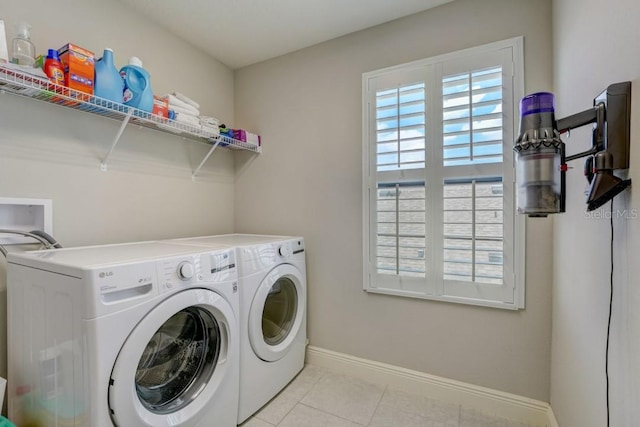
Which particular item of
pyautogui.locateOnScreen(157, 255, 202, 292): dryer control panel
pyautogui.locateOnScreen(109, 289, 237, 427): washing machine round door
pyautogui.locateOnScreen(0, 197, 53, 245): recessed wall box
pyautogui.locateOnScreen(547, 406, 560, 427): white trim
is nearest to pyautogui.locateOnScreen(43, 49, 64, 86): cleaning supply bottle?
pyautogui.locateOnScreen(0, 197, 53, 245): recessed wall box

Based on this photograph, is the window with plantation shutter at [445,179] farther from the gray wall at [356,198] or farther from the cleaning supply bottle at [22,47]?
the cleaning supply bottle at [22,47]

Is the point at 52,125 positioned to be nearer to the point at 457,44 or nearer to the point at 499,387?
the point at 457,44

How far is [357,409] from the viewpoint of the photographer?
162 cm

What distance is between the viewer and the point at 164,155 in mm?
1917

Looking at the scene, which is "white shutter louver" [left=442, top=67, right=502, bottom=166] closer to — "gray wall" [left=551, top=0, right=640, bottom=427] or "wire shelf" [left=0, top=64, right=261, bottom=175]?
"gray wall" [left=551, top=0, right=640, bottom=427]

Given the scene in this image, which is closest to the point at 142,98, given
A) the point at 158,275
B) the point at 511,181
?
the point at 158,275

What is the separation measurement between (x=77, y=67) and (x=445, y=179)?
1.88 meters

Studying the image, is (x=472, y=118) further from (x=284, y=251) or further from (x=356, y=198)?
(x=284, y=251)

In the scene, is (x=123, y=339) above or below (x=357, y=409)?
above

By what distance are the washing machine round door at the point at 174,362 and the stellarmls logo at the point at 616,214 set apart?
1408mm

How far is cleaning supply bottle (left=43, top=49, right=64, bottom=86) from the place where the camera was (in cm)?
119

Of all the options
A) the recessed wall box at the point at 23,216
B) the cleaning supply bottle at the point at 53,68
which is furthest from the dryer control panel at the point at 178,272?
the cleaning supply bottle at the point at 53,68

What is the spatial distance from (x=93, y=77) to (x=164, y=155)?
663 mm

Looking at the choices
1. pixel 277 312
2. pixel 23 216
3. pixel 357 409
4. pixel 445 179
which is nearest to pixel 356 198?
pixel 445 179
